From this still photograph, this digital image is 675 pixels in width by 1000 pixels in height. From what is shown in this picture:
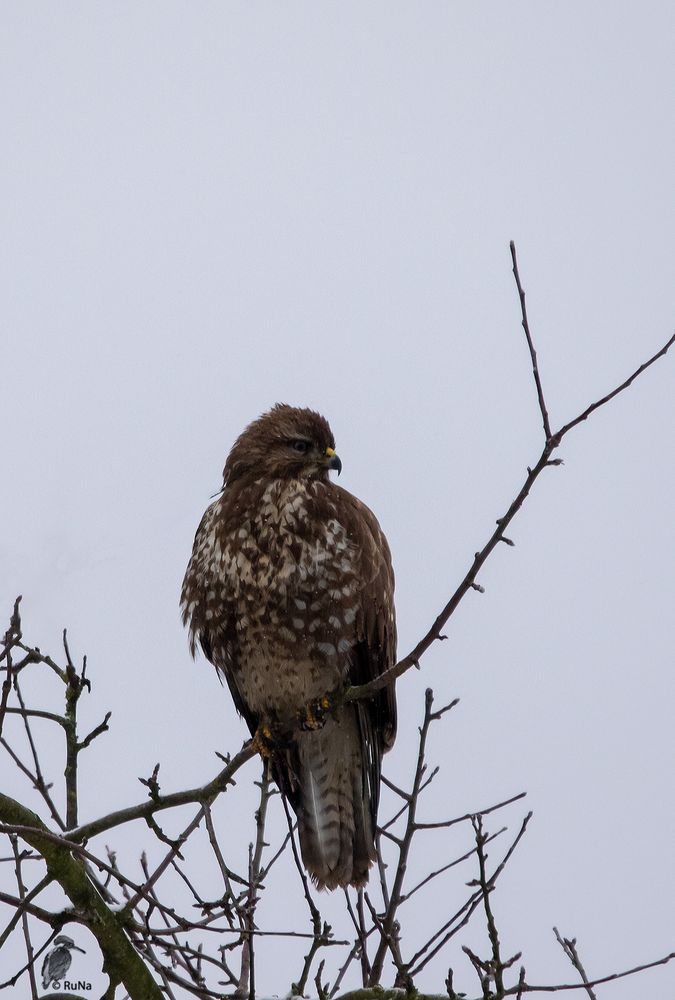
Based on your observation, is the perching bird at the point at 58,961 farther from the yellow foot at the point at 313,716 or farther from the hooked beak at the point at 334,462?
the hooked beak at the point at 334,462

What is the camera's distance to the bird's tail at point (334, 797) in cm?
510

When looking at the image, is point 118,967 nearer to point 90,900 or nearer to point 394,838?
point 90,900

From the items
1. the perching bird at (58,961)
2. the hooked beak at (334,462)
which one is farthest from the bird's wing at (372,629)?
the perching bird at (58,961)

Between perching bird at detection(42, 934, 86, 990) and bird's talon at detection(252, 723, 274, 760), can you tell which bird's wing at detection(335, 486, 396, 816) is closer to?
bird's talon at detection(252, 723, 274, 760)

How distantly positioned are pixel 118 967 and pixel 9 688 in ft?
2.86

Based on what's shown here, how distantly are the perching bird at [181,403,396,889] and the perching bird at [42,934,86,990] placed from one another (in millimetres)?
1398

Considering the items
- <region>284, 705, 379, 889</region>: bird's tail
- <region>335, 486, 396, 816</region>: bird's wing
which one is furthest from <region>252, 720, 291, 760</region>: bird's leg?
<region>335, 486, 396, 816</region>: bird's wing

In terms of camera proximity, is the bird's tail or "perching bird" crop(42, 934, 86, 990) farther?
the bird's tail

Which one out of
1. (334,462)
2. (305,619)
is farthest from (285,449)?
(305,619)

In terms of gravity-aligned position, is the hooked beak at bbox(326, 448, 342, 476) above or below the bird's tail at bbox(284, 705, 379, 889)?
above

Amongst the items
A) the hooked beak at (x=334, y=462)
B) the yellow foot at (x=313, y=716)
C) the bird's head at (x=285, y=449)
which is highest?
the bird's head at (x=285, y=449)

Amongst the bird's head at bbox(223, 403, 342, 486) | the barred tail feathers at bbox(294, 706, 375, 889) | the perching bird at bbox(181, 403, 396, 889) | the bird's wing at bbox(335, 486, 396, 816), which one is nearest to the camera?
the perching bird at bbox(181, 403, 396, 889)

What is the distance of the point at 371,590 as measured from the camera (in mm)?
4930

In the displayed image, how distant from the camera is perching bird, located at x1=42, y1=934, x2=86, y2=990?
347cm
